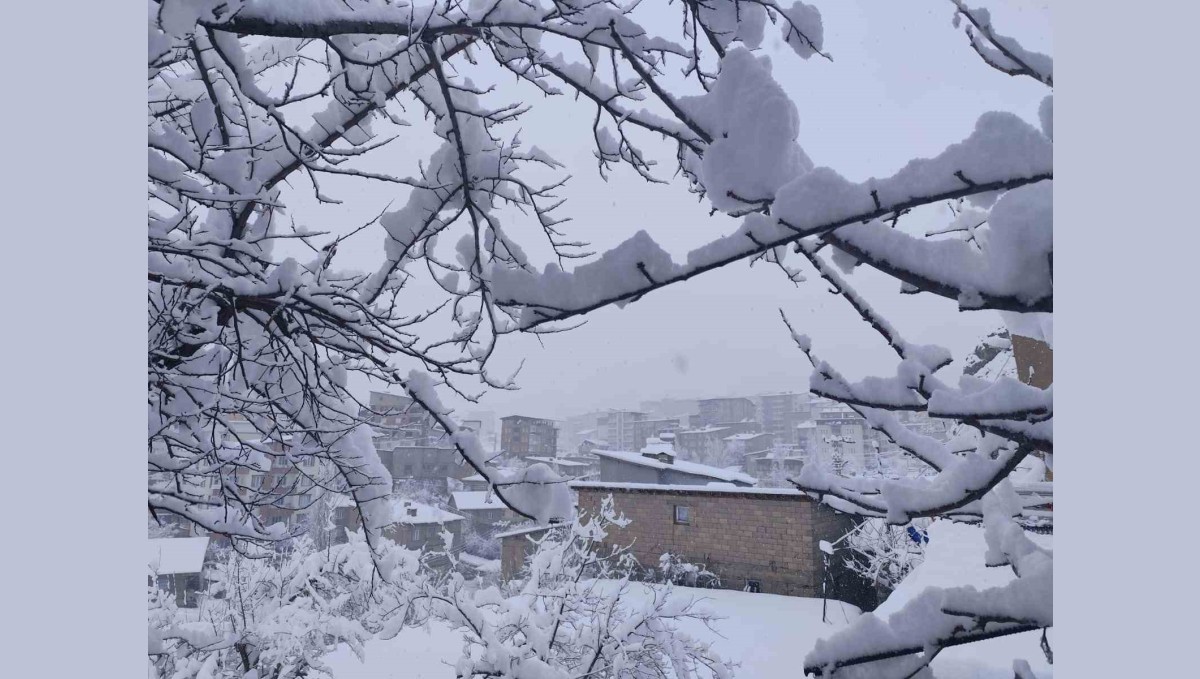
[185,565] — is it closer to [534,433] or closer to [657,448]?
[534,433]

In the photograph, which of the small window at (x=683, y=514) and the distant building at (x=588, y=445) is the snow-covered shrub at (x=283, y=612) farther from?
the distant building at (x=588, y=445)

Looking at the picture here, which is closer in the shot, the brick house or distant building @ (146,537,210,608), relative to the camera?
distant building @ (146,537,210,608)

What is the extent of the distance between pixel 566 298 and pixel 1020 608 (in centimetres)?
60

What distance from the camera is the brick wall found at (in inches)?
371

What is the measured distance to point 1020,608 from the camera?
713mm

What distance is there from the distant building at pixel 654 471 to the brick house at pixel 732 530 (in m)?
0.99

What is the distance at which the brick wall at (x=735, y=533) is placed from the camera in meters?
9.43

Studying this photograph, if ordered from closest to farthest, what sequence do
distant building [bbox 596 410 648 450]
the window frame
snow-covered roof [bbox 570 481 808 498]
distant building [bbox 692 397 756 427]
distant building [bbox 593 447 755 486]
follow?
distant building [bbox 692 397 756 427] < snow-covered roof [bbox 570 481 808 498] < the window frame < distant building [bbox 593 447 755 486] < distant building [bbox 596 410 648 450]

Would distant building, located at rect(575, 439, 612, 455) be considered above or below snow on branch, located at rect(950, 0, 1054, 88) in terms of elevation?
below

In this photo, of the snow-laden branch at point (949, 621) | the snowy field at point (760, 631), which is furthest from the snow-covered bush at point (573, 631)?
the snow-laden branch at point (949, 621)

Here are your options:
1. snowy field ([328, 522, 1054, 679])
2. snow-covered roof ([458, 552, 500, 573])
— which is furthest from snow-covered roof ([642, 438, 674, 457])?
snow-covered roof ([458, 552, 500, 573])

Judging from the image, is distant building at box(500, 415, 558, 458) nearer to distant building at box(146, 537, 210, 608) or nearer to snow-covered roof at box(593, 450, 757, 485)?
snow-covered roof at box(593, 450, 757, 485)
